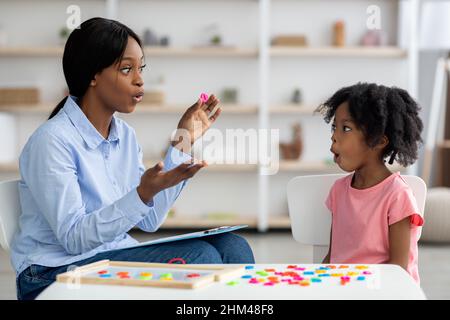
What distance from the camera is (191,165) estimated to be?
1.38 meters

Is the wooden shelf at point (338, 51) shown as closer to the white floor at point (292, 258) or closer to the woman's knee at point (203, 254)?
the white floor at point (292, 258)

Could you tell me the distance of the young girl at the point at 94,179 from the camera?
1.57 m

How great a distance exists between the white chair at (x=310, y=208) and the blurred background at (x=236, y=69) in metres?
3.10

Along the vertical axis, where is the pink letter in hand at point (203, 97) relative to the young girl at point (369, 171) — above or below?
above

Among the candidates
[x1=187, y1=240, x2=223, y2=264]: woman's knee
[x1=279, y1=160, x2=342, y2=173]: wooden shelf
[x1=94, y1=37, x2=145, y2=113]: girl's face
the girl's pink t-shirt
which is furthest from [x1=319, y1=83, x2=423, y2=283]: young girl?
[x1=279, y1=160, x2=342, y2=173]: wooden shelf

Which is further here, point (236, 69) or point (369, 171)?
A: point (236, 69)

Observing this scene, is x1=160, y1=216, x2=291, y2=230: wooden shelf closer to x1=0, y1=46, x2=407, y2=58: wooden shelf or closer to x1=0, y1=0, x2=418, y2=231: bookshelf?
x1=0, y1=0, x2=418, y2=231: bookshelf

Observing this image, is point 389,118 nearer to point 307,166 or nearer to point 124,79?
point 124,79

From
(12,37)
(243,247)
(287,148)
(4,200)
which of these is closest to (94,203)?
(4,200)

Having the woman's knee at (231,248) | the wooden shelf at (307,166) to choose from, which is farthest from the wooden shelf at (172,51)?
the woman's knee at (231,248)

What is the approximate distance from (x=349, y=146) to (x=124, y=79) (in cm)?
60

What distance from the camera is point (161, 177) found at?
4.64 feet

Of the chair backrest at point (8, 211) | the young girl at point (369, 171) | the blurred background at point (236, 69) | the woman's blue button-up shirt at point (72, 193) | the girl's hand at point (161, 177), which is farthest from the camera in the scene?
the blurred background at point (236, 69)

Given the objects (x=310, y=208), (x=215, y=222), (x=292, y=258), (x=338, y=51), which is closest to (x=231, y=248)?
(x=310, y=208)
